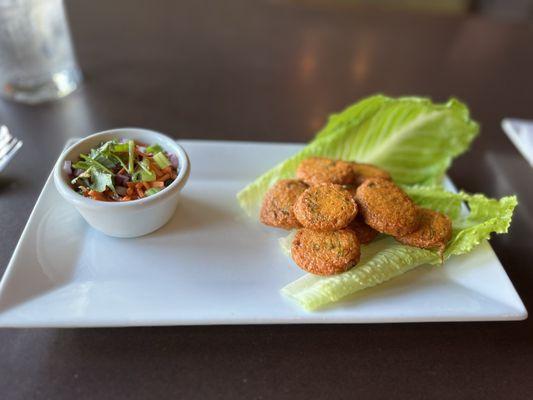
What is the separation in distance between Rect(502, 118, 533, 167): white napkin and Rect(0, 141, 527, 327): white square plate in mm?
1160

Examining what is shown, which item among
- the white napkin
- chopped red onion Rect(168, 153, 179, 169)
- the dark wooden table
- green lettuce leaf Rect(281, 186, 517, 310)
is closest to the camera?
the dark wooden table

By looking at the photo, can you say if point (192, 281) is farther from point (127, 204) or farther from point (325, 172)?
point (325, 172)

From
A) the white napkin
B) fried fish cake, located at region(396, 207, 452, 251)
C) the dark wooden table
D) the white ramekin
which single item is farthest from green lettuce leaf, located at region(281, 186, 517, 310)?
the white napkin

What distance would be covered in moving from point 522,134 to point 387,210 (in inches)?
60.0

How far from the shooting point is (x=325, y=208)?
1.67 metres

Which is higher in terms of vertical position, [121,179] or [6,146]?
[121,179]

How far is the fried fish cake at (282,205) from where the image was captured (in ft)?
5.84

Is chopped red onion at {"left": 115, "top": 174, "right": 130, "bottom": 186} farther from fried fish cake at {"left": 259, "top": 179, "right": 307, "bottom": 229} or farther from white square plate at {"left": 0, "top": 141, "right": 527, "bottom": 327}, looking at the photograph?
fried fish cake at {"left": 259, "top": 179, "right": 307, "bottom": 229}

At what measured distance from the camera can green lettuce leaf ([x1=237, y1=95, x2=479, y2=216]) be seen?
87.9 inches

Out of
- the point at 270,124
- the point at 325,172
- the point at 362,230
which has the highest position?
the point at 325,172

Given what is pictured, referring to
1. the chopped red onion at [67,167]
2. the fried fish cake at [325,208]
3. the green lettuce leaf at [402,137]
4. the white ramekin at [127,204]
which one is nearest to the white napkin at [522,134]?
the green lettuce leaf at [402,137]

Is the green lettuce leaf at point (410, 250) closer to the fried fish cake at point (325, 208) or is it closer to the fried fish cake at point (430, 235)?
the fried fish cake at point (430, 235)

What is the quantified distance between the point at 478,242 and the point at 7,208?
2.05 metres

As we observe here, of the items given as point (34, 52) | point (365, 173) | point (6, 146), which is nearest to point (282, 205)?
point (365, 173)
